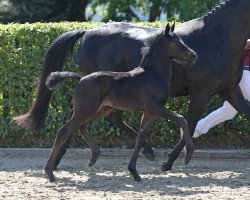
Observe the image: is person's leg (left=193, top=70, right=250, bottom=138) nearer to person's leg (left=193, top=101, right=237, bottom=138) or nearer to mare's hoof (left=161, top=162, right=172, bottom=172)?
person's leg (left=193, top=101, right=237, bottom=138)

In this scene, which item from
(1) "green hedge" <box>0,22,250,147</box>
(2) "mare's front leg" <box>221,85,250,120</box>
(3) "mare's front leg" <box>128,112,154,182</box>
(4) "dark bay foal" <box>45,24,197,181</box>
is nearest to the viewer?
(4) "dark bay foal" <box>45,24,197,181</box>

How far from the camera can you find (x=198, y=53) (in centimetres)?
907

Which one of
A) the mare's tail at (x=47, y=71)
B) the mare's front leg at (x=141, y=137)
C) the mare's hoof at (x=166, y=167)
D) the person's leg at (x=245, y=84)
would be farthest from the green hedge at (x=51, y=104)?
the mare's front leg at (x=141, y=137)

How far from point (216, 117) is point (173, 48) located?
6.46 feet

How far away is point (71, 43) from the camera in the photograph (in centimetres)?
955

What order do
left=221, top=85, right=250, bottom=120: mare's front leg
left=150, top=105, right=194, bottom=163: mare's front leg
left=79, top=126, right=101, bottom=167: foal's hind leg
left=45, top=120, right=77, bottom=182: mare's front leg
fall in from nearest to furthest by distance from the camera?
left=150, top=105, right=194, bottom=163: mare's front leg, left=45, top=120, right=77, bottom=182: mare's front leg, left=79, top=126, right=101, bottom=167: foal's hind leg, left=221, top=85, right=250, bottom=120: mare's front leg

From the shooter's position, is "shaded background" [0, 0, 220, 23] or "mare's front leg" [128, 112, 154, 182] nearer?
"mare's front leg" [128, 112, 154, 182]

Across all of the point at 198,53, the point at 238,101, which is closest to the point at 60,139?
the point at 198,53

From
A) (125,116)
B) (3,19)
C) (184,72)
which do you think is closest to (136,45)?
(184,72)

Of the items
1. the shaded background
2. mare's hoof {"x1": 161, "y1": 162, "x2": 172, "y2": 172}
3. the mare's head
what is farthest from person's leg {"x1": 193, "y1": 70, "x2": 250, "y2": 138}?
the shaded background

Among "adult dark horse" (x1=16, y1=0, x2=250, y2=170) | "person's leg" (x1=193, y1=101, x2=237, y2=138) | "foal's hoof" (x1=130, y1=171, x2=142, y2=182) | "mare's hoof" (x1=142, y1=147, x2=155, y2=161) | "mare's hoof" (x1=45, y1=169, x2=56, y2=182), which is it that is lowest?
"mare's hoof" (x1=45, y1=169, x2=56, y2=182)

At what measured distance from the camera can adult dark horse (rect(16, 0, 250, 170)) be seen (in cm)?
902

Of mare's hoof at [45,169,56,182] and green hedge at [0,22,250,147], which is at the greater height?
green hedge at [0,22,250,147]

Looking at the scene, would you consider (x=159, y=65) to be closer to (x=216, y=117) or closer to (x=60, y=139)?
(x=60, y=139)
